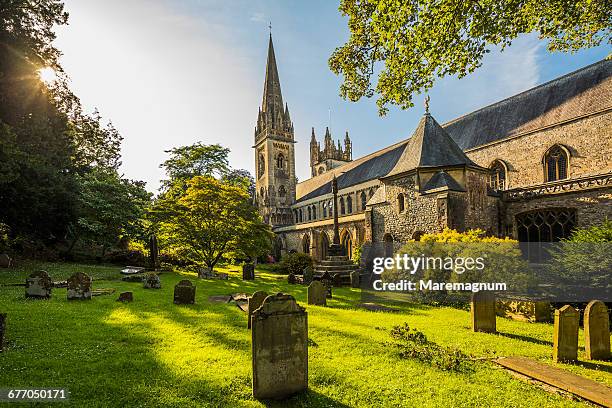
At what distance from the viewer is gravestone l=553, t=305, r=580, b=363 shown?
5895 mm


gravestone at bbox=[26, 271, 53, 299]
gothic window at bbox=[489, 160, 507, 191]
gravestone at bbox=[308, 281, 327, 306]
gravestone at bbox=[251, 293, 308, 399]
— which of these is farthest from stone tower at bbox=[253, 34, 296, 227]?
gravestone at bbox=[251, 293, 308, 399]

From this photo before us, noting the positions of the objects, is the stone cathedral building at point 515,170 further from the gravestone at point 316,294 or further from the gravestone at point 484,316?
the gravestone at point 484,316

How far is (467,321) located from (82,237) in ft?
87.4

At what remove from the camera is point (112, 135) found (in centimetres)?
3759

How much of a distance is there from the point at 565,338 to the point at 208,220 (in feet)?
55.8

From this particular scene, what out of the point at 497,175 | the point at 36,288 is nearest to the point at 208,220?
the point at 36,288

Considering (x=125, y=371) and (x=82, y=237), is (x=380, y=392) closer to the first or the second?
(x=125, y=371)

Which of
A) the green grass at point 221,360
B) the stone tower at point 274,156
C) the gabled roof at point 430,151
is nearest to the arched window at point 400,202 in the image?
the gabled roof at point 430,151

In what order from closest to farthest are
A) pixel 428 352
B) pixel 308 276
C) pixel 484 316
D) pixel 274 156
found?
pixel 428 352
pixel 484 316
pixel 308 276
pixel 274 156

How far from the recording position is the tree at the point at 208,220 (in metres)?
18.9

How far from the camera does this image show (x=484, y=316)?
8.01m

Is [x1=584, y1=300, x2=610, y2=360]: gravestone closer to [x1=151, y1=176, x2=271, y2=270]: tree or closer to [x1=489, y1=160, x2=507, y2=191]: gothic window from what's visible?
[x1=151, y1=176, x2=271, y2=270]: tree

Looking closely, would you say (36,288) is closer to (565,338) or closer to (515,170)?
(565,338)

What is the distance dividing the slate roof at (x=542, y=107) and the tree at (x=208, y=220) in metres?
17.2
